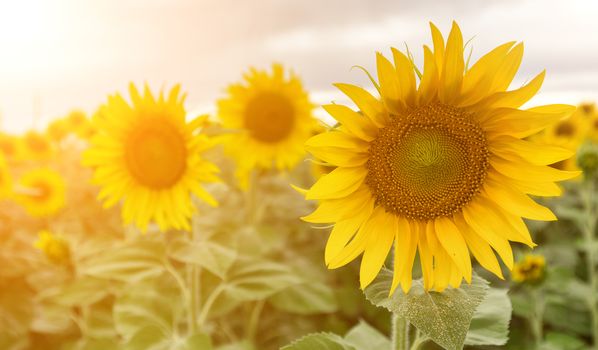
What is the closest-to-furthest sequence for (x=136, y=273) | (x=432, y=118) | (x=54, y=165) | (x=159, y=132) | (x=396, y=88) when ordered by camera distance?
(x=396, y=88) → (x=432, y=118) → (x=136, y=273) → (x=159, y=132) → (x=54, y=165)

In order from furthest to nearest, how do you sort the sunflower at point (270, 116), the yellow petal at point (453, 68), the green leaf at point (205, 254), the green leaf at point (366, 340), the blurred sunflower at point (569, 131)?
the blurred sunflower at point (569, 131) → the sunflower at point (270, 116) → the green leaf at point (205, 254) → the green leaf at point (366, 340) → the yellow petal at point (453, 68)

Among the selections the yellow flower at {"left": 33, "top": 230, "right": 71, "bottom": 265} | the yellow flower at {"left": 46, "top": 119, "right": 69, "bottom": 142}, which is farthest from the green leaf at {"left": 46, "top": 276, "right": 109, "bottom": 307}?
the yellow flower at {"left": 46, "top": 119, "right": 69, "bottom": 142}

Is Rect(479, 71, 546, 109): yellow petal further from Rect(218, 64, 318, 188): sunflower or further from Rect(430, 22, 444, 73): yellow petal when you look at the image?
Rect(218, 64, 318, 188): sunflower

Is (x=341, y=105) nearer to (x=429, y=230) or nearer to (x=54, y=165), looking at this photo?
(x=429, y=230)

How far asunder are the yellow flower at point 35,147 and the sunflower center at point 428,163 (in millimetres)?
4445

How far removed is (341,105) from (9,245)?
3102 millimetres

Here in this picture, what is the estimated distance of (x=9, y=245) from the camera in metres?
3.77

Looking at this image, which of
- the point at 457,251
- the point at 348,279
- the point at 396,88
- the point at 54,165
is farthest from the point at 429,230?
the point at 54,165

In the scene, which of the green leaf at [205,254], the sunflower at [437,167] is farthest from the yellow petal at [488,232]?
the green leaf at [205,254]

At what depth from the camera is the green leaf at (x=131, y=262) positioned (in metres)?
2.20

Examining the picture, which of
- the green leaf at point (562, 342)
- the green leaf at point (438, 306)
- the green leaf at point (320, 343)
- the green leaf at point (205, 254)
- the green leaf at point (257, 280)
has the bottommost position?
the green leaf at point (562, 342)

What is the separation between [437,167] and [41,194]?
3.21 m

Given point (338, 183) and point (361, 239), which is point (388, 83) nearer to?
point (338, 183)

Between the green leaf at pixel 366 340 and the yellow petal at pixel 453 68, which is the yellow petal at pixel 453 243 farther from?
the green leaf at pixel 366 340
